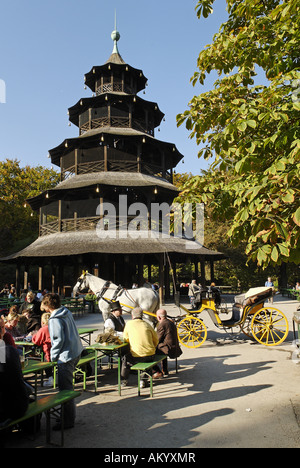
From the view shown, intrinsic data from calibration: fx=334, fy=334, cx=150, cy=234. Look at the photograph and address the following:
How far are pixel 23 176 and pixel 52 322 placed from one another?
41550 millimetres

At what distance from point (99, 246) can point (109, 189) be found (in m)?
5.31

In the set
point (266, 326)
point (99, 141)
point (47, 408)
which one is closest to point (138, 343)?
point (47, 408)

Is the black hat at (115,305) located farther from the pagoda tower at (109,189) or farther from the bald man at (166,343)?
the pagoda tower at (109,189)

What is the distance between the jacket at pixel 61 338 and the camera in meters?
4.84

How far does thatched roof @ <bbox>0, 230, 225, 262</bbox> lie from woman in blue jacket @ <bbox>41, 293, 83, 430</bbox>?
15.6 m

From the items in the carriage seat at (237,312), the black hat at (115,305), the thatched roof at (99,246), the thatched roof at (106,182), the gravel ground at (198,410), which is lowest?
the gravel ground at (198,410)

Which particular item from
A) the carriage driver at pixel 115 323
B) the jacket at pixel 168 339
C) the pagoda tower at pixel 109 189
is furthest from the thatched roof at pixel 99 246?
the jacket at pixel 168 339

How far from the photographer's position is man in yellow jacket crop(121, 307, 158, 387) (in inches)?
252

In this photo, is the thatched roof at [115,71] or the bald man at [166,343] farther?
the thatched roof at [115,71]

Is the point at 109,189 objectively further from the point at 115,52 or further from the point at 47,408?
the point at 47,408

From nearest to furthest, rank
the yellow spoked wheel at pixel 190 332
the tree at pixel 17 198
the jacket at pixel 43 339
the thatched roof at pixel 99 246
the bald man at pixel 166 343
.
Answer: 1. the jacket at pixel 43 339
2. the bald man at pixel 166 343
3. the yellow spoked wheel at pixel 190 332
4. the thatched roof at pixel 99 246
5. the tree at pixel 17 198

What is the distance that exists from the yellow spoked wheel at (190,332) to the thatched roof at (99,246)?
10.4m

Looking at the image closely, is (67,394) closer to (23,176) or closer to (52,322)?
(52,322)

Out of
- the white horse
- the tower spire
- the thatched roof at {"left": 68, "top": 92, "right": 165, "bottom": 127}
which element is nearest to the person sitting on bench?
the white horse
